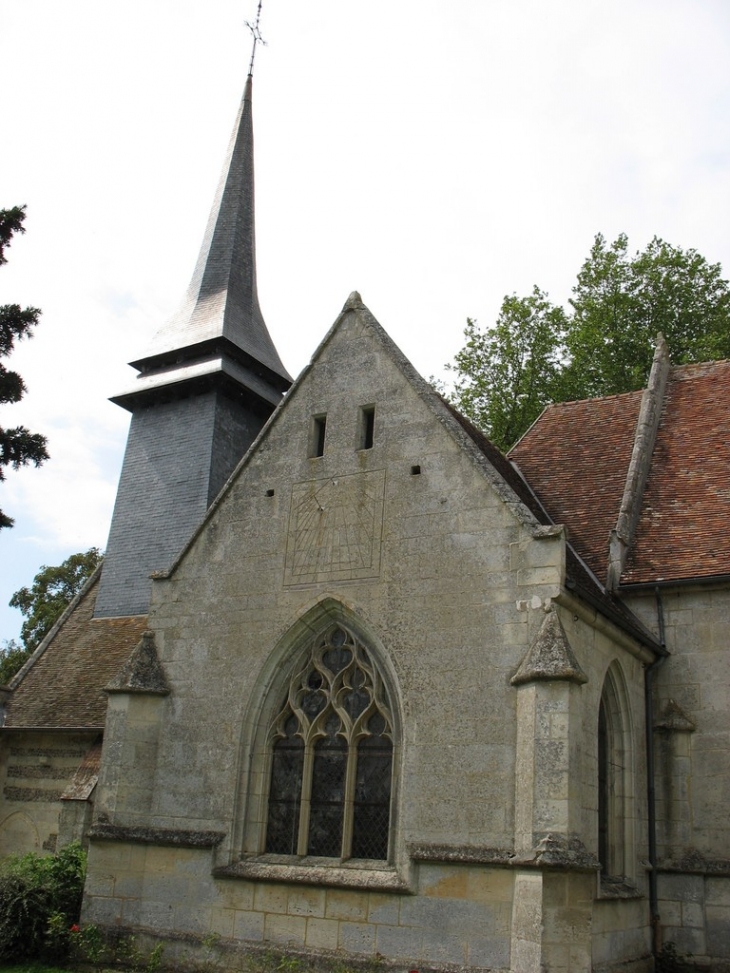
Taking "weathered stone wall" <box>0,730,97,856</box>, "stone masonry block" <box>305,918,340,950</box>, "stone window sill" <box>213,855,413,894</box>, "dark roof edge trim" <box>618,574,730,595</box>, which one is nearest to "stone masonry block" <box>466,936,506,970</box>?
"stone window sill" <box>213,855,413,894</box>

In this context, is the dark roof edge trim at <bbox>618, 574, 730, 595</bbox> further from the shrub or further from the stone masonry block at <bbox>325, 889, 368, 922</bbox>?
the shrub

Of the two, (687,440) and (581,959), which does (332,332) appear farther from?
(581,959)

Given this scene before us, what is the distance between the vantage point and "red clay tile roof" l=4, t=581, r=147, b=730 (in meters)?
18.5

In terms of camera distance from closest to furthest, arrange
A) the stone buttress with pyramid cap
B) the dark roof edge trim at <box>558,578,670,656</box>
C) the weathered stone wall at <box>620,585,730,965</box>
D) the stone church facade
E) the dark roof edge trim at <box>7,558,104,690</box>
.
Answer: the stone church facade < the dark roof edge trim at <box>558,578,670,656</box> < the weathered stone wall at <box>620,585,730,965</box> < the dark roof edge trim at <box>7,558,104,690</box> < the stone buttress with pyramid cap

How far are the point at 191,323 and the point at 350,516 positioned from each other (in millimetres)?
12684

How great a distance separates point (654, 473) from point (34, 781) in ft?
41.5

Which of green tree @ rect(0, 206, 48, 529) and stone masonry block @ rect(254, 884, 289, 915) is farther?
green tree @ rect(0, 206, 48, 529)

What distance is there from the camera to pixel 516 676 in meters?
11.0

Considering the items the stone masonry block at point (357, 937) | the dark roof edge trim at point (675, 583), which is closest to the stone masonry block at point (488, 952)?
the stone masonry block at point (357, 937)

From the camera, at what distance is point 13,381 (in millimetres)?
17469

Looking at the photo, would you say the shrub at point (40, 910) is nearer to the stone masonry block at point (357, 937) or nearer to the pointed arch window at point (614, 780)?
the stone masonry block at point (357, 937)

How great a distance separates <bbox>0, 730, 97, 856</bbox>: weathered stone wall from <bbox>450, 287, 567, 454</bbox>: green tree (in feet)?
48.3

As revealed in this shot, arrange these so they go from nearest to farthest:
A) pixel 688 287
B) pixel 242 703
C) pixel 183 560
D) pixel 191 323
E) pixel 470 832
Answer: pixel 470 832, pixel 242 703, pixel 183 560, pixel 191 323, pixel 688 287

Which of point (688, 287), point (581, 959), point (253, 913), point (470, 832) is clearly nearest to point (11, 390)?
point (253, 913)
